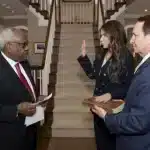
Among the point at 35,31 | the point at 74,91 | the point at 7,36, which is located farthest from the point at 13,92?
the point at 35,31

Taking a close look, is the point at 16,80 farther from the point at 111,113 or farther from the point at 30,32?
the point at 30,32

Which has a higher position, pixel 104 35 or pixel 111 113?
pixel 104 35

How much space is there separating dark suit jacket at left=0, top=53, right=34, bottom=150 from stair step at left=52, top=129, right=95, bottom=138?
2.99m

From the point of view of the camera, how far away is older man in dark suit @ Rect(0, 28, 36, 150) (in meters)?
2.32

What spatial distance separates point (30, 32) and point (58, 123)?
5879 mm

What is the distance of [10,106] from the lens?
91.5 inches

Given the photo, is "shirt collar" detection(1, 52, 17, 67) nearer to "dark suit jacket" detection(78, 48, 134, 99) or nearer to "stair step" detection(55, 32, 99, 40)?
"dark suit jacket" detection(78, 48, 134, 99)

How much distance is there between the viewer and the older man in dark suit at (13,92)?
2.32 m

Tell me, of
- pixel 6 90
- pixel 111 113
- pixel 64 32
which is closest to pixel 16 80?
pixel 6 90

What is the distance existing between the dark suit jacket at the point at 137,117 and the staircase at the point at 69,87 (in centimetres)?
282

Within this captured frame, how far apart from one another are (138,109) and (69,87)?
4960 millimetres

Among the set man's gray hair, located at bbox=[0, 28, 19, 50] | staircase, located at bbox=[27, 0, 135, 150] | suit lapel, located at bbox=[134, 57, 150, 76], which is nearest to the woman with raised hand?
man's gray hair, located at bbox=[0, 28, 19, 50]

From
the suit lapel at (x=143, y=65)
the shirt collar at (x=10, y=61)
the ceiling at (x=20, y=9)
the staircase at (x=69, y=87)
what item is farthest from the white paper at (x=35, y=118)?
the ceiling at (x=20, y=9)

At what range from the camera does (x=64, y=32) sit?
9344mm
